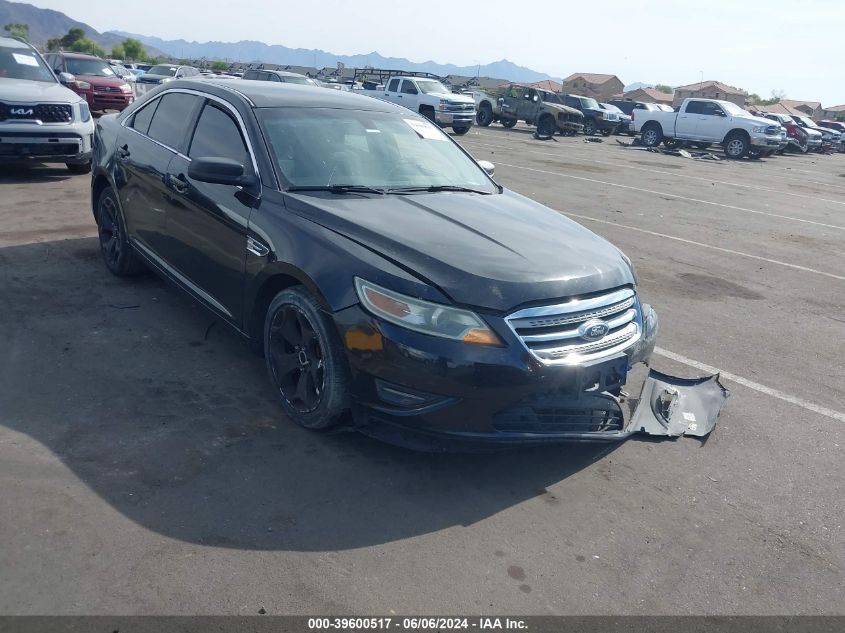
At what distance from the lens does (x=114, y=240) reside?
249 inches

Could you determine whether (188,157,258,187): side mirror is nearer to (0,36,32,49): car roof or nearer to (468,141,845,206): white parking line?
(0,36,32,49): car roof

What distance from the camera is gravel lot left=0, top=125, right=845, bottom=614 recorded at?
2926mm

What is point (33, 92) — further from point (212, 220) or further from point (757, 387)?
point (757, 387)

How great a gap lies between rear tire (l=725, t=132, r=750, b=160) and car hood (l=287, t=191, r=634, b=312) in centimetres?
2465

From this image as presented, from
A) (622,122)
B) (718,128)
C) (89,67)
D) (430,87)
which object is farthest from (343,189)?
(622,122)

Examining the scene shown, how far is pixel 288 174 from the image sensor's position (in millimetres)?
4414

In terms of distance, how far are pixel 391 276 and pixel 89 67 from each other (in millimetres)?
20293

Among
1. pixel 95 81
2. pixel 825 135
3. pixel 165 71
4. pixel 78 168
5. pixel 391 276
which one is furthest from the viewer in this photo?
pixel 825 135

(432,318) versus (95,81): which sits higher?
(432,318)

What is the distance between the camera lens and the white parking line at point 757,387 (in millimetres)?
4901

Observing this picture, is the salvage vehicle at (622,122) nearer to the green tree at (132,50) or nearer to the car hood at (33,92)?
the car hood at (33,92)

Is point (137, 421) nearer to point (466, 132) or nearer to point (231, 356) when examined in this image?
point (231, 356)

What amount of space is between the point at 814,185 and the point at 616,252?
1839 cm

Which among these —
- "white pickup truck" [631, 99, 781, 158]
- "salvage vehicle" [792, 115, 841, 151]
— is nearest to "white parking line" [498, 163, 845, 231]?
"white pickup truck" [631, 99, 781, 158]
